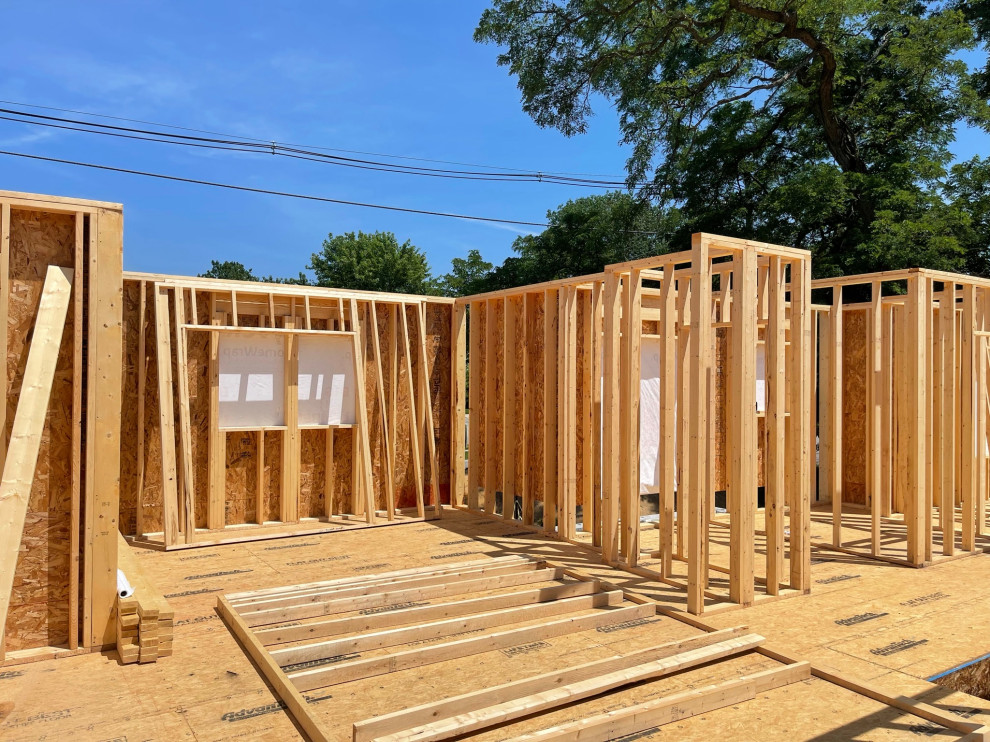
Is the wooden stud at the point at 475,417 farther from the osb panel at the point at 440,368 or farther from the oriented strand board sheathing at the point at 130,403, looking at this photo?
the oriented strand board sheathing at the point at 130,403

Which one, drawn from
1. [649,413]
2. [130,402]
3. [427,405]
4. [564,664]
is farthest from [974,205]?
[130,402]

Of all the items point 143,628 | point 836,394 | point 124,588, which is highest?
point 836,394

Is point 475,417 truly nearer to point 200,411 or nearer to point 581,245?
point 200,411

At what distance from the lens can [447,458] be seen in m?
10.3

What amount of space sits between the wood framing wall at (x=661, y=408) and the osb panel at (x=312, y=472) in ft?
6.74

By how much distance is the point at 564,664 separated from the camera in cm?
444

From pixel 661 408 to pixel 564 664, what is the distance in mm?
2668

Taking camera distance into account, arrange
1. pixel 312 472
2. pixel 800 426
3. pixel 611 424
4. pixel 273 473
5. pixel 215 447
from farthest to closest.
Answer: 1. pixel 312 472
2. pixel 273 473
3. pixel 215 447
4. pixel 611 424
5. pixel 800 426

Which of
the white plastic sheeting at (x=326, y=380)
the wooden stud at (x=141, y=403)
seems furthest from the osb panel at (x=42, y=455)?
the white plastic sheeting at (x=326, y=380)

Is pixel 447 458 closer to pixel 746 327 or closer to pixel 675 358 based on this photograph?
pixel 675 358

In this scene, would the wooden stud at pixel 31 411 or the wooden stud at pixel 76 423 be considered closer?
the wooden stud at pixel 31 411

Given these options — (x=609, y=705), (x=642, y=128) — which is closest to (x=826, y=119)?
(x=642, y=128)

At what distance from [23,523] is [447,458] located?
635cm

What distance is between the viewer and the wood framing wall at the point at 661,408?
224 inches
